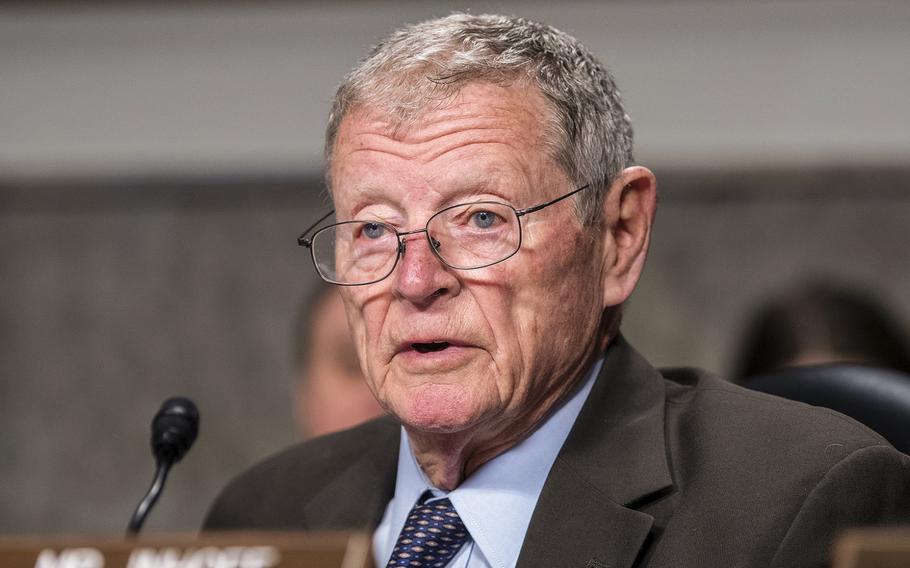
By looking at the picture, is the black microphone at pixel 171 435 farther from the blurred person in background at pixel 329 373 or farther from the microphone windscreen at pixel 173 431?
the blurred person in background at pixel 329 373

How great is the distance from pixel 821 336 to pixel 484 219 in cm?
173

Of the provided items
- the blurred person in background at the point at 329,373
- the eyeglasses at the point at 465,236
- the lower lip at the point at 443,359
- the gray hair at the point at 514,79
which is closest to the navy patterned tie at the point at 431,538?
the lower lip at the point at 443,359

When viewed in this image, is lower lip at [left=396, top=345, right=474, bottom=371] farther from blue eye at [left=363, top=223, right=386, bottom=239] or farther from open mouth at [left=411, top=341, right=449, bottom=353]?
blue eye at [left=363, top=223, right=386, bottom=239]

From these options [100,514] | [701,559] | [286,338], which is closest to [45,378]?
[100,514]

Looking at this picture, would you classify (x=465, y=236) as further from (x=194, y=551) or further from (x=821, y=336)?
(x=821, y=336)

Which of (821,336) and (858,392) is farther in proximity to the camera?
(821,336)

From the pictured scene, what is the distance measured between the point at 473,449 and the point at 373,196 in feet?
1.37

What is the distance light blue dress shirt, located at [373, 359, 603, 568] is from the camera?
177cm

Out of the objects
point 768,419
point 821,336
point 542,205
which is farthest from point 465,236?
point 821,336

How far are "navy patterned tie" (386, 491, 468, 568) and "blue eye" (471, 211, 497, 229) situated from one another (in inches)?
17.3

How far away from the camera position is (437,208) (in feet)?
5.64

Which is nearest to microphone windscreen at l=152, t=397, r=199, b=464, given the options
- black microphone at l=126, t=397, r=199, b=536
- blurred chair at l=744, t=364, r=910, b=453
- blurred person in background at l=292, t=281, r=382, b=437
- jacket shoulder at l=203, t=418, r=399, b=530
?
black microphone at l=126, t=397, r=199, b=536

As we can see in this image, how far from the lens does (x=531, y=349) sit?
68.1 inches

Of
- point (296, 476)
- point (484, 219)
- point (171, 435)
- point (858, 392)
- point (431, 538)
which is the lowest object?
point (296, 476)
